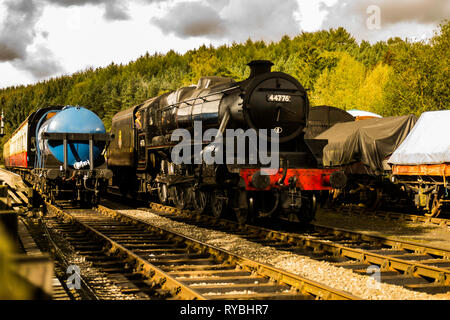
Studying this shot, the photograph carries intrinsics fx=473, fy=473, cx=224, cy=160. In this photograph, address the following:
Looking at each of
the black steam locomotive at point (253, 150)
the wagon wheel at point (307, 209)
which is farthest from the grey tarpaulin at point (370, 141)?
the wagon wheel at point (307, 209)

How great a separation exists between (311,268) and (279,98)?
506 cm

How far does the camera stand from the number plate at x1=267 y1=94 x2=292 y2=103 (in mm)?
11352

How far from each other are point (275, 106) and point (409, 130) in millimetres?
6713

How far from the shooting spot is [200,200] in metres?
13.7

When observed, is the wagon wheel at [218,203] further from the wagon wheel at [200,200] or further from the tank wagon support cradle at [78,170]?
the tank wagon support cradle at [78,170]

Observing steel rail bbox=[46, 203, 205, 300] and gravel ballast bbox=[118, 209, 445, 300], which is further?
gravel ballast bbox=[118, 209, 445, 300]

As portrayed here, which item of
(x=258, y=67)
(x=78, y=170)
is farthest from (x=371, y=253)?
(x=78, y=170)

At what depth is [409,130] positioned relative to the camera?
52.2 ft

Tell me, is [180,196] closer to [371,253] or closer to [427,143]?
[427,143]

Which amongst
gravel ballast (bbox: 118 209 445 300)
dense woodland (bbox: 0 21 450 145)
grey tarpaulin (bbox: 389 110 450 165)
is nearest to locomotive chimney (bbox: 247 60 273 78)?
gravel ballast (bbox: 118 209 445 300)

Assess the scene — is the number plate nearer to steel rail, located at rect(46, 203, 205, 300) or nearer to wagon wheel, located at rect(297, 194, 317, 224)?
wagon wheel, located at rect(297, 194, 317, 224)

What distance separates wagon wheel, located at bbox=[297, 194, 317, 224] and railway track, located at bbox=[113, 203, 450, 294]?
0.36 meters

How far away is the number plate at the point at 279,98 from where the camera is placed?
11.4m
